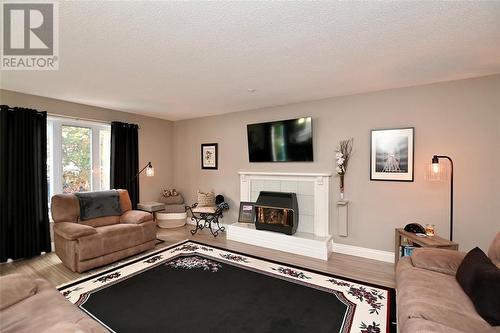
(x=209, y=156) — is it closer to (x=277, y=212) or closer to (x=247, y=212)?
(x=247, y=212)

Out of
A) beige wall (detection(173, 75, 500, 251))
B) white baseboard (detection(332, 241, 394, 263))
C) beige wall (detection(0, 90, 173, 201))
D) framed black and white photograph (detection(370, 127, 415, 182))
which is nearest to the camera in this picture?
beige wall (detection(173, 75, 500, 251))

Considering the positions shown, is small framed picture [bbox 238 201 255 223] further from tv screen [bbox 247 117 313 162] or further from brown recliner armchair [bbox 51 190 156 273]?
brown recliner armchair [bbox 51 190 156 273]

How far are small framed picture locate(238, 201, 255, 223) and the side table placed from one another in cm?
236

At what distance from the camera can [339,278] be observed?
2975 mm

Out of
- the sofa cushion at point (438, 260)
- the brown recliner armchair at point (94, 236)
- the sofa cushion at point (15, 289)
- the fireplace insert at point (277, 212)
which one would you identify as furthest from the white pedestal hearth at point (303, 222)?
the sofa cushion at point (15, 289)

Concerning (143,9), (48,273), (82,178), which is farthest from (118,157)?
(143,9)

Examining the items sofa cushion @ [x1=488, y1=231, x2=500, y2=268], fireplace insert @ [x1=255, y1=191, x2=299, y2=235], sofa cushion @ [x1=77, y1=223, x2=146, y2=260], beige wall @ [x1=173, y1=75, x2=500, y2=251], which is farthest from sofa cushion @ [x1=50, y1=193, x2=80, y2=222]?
sofa cushion @ [x1=488, y1=231, x2=500, y2=268]

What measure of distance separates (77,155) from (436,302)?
519 cm

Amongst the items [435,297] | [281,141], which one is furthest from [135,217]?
[435,297]

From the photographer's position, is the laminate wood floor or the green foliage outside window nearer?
the laminate wood floor

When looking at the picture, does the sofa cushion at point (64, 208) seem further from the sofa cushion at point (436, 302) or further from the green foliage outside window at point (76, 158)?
the sofa cushion at point (436, 302)

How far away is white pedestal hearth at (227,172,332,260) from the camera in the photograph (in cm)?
378

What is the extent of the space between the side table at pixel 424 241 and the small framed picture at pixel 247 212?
7.73ft

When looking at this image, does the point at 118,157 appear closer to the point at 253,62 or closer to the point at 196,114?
the point at 196,114
